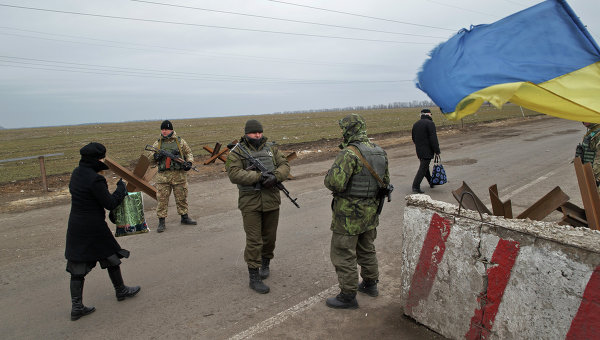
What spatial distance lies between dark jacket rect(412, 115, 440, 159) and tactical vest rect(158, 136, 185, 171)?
5.33m

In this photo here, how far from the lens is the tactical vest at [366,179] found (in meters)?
3.71

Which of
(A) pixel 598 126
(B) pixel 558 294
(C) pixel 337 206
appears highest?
(A) pixel 598 126

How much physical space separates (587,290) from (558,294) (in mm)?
176

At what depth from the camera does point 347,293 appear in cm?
382

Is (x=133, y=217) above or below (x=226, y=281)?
above

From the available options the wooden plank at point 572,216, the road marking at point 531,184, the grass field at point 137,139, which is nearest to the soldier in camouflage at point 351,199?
the wooden plank at point 572,216

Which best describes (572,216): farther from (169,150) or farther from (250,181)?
(169,150)

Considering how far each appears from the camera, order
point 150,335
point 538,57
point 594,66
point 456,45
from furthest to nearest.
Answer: point 150,335 < point 456,45 < point 538,57 < point 594,66

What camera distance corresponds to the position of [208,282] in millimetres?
4602

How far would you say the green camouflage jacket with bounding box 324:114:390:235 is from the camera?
3.63 meters

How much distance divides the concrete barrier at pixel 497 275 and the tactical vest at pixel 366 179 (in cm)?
47

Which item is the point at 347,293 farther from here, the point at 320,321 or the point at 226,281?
the point at 226,281

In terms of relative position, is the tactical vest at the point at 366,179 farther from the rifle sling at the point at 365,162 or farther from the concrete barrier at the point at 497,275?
the concrete barrier at the point at 497,275

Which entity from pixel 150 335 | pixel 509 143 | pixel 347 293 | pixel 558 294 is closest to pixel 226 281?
pixel 150 335
